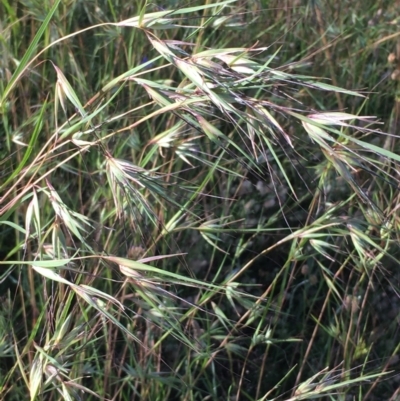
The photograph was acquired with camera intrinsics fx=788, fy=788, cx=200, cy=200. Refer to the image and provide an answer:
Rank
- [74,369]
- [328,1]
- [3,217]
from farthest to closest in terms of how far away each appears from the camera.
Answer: [328,1] → [74,369] → [3,217]

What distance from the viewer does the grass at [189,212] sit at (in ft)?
3.06

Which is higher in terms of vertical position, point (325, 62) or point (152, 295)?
point (152, 295)

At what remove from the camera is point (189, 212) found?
971 mm

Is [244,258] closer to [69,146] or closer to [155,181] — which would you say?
[69,146]

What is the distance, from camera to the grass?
0.93 meters

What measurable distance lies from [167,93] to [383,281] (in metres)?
0.97

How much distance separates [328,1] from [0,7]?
2.56ft

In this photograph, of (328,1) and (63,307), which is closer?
(63,307)

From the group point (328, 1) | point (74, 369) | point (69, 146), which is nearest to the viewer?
point (74, 369)

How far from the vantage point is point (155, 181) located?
0.91 m

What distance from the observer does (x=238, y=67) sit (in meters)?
0.92

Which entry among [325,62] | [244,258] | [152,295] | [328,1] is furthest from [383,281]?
[152,295]

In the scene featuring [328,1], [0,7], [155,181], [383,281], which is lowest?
[383,281]

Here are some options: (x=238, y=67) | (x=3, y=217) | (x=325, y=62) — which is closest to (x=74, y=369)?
(x=3, y=217)
